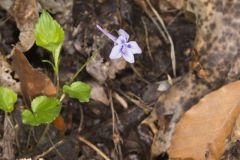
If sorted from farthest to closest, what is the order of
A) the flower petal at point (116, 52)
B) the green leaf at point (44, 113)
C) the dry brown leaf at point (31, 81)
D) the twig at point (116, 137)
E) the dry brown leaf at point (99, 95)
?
the dry brown leaf at point (99, 95) → the twig at point (116, 137) → the dry brown leaf at point (31, 81) → the green leaf at point (44, 113) → the flower petal at point (116, 52)

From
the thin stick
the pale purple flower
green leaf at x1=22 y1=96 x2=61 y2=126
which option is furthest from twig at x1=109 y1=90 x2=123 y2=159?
the pale purple flower

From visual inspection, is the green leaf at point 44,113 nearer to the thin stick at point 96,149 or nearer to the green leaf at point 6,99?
the green leaf at point 6,99

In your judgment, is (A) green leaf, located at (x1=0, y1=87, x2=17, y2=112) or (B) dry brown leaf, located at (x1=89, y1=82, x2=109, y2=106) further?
(B) dry brown leaf, located at (x1=89, y1=82, x2=109, y2=106)

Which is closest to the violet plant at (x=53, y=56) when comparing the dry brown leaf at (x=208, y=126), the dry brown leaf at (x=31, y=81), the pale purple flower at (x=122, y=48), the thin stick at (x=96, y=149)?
the pale purple flower at (x=122, y=48)

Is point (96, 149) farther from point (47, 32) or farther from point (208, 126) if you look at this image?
point (47, 32)

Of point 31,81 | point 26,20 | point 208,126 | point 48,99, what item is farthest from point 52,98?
point 208,126

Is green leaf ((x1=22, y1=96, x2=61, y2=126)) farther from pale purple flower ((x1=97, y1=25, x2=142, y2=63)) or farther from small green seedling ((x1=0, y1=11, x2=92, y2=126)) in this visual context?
pale purple flower ((x1=97, y1=25, x2=142, y2=63))
